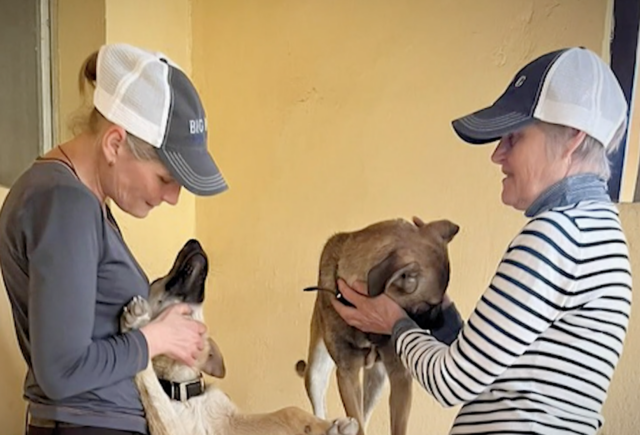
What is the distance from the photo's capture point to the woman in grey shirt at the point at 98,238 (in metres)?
0.84

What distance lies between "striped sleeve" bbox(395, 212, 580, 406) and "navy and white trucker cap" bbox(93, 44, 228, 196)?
1.43ft

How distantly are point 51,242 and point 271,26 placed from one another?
1306 mm

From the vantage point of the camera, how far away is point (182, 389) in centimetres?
118

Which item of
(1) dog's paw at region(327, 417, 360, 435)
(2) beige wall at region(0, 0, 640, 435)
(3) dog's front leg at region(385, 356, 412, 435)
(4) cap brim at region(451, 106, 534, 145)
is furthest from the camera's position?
(2) beige wall at region(0, 0, 640, 435)

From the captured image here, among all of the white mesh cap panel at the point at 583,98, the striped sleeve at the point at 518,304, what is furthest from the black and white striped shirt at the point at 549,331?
the white mesh cap panel at the point at 583,98

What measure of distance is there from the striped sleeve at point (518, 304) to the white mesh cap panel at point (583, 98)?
14 cm

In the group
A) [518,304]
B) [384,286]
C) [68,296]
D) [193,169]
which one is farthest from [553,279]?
[68,296]

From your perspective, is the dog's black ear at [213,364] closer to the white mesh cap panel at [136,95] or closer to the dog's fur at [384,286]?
the dog's fur at [384,286]

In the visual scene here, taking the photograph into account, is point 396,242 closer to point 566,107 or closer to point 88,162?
point 566,107

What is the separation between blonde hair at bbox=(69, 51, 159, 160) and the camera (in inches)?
36.1

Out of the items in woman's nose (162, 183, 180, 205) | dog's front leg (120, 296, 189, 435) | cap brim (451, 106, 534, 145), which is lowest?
dog's front leg (120, 296, 189, 435)

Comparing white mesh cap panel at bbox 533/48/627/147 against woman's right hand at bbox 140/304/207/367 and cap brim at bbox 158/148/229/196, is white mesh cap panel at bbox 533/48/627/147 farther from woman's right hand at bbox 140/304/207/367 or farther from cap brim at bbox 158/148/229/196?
woman's right hand at bbox 140/304/207/367

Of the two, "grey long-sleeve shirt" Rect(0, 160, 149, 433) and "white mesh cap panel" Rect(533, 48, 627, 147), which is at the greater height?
"white mesh cap panel" Rect(533, 48, 627, 147)

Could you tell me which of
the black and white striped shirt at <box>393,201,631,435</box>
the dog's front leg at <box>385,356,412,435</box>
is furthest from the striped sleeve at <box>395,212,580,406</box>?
the dog's front leg at <box>385,356,412,435</box>
